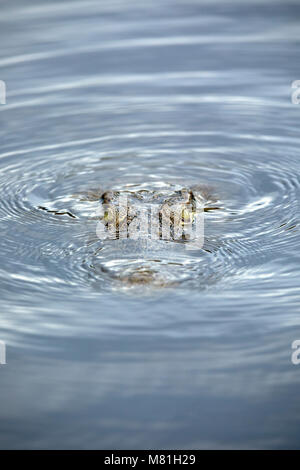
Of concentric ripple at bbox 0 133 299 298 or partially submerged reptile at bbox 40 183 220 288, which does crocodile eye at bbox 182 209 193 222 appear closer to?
partially submerged reptile at bbox 40 183 220 288

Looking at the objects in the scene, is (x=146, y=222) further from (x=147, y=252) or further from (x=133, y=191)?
(x=133, y=191)

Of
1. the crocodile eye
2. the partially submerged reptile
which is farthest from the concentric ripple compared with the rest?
the crocodile eye

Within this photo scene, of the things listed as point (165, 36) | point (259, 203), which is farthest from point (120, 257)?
point (165, 36)

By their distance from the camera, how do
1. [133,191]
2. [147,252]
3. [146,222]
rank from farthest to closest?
1. [133,191]
2. [146,222]
3. [147,252]

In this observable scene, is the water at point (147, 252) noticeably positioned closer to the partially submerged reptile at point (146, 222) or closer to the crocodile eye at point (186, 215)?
the partially submerged reptile at point (146, 222)

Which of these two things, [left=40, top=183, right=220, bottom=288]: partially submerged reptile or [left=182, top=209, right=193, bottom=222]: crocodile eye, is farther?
[left=182, top=209, right=193, bottom=222]: crocodile eye

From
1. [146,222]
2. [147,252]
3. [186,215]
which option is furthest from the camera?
[186,215]

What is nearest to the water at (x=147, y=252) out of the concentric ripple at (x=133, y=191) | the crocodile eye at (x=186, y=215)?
the concentric ripple at (x=133, y=191)

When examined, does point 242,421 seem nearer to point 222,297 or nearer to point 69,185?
point 222,297

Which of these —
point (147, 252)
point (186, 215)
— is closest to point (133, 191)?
point (186, 215)
